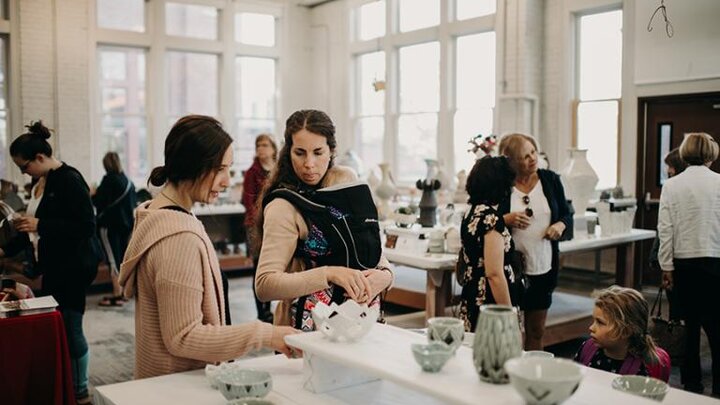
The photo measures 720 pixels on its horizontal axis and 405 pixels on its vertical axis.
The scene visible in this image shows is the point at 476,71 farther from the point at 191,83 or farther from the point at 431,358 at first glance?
the point at 431,358

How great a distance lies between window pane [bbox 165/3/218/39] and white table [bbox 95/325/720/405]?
360 inches

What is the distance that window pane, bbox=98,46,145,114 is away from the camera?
1007cm

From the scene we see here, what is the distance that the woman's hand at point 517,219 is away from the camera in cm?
393

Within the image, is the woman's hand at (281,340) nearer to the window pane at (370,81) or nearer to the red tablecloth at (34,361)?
the red tablecloth at (34,361)

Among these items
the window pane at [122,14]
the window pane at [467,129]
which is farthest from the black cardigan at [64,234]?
the window pane at [122,14]

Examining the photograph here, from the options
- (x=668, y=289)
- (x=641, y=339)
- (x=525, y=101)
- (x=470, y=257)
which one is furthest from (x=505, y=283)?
(x=525, y=101)

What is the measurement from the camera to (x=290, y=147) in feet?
7.60

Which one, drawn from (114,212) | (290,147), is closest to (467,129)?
(114,212)

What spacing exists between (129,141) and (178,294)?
900cm

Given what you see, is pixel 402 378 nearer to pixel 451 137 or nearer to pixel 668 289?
pixel 668 289

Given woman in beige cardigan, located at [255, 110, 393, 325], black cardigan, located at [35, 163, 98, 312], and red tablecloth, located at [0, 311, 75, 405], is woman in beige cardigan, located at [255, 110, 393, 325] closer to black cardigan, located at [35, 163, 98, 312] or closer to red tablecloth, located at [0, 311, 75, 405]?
red tablecloth, located at [0, 311, 75, 405]

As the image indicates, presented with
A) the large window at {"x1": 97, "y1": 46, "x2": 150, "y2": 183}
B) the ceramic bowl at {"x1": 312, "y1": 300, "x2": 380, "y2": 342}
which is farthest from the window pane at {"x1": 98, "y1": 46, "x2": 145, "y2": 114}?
the ceramic bowl at {"x1": 312, "y1": 300, "x2": 380, "y2": 342}

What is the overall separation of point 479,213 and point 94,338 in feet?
12.2

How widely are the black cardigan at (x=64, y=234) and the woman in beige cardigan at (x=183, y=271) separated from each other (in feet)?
5.88
